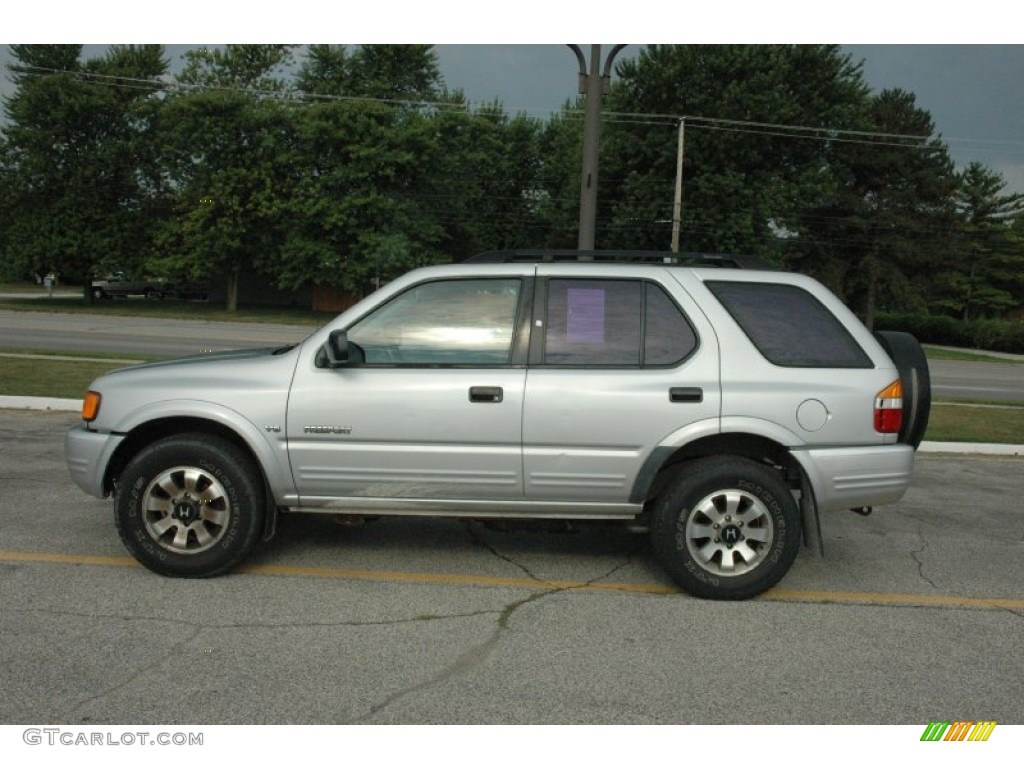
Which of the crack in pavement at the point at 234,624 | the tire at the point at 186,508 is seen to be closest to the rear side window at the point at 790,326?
the crack in pavement at the point at 234,624

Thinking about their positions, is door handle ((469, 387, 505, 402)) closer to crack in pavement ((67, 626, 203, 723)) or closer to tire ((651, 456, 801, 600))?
tire ((651, 456, 801, 600))

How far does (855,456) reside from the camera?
191 inches

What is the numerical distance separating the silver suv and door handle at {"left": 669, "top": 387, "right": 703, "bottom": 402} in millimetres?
16

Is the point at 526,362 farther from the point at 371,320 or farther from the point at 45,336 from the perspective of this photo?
the point at 45,336

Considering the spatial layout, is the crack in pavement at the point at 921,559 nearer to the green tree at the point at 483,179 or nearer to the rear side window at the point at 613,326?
the rear side window at the point at 613,326

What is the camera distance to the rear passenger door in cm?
486

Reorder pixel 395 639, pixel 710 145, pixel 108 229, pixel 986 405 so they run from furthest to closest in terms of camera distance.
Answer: pixel 108 229 < pixel 710 145 < pixel 986 405 < pixel 395 639

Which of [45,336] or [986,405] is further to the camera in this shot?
[45,336]

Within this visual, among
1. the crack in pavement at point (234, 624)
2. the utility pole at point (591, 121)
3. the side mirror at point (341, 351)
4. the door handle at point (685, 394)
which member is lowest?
the crack in pavement at point (234, 624)

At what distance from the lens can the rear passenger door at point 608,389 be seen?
15.9ft

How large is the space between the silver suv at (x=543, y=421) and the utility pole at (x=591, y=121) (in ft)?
22.5

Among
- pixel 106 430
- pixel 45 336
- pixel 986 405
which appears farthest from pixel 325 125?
pixel 106 430

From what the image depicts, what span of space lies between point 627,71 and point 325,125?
1332 cm

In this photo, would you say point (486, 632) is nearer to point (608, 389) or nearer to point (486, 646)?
point (486, 646)
